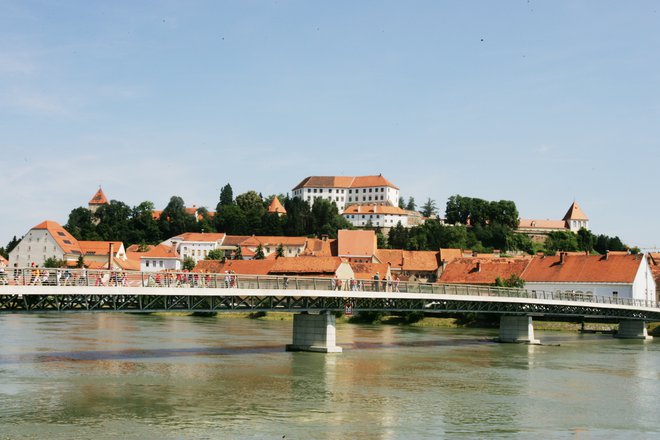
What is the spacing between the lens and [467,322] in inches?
3563

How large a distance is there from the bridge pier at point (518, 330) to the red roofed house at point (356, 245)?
267 feet

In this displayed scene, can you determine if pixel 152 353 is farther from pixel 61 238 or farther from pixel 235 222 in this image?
pixel 235 222

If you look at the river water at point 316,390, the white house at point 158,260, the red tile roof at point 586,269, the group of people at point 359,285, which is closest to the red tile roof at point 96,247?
the white house at point 158,260

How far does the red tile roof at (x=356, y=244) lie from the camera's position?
154000 mm

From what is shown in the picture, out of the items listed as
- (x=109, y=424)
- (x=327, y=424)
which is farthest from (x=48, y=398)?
(x=327, y=424)

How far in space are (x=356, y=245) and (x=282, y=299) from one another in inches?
4137

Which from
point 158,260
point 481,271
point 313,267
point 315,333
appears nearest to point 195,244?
point 158,260

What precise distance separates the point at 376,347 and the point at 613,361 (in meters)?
16.0

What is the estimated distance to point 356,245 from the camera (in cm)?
15550

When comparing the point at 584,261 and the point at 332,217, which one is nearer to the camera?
the point at 584,261

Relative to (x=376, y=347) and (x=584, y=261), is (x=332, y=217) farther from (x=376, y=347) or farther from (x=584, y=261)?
(x=376, y=347)

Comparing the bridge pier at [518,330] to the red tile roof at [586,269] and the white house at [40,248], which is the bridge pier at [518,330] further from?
the white house at [40,248]

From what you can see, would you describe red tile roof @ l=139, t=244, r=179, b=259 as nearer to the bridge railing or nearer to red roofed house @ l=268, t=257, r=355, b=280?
red roofed house @ l=268, t=257, r=355, b=280

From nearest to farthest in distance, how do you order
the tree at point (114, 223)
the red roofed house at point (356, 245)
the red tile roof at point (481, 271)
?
1. the red tile roof at point (481, 271)
2. the red roofed house at point (356, 245)
3. the tree at point (114, 223)
